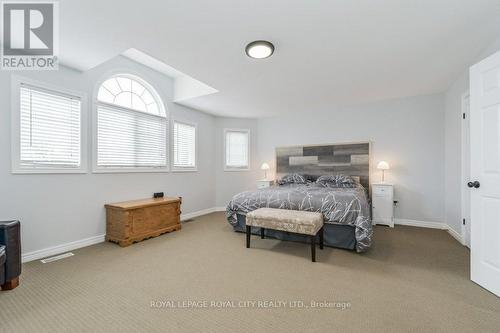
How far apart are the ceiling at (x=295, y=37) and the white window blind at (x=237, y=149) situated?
2385 mm

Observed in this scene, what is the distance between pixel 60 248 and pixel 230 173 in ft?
12.2

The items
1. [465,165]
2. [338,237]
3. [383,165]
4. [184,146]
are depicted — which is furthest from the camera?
[184,146]

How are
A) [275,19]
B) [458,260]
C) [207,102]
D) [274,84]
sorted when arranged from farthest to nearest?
[207,102] < [274,84] < [458,260] < [275,19]

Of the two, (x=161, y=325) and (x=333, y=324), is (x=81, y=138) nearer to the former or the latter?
(x=161, y=325)

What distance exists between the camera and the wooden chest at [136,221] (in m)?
3.12

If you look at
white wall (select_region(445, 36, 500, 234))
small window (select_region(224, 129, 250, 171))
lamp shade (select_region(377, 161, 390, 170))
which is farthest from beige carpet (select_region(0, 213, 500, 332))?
small window (select_region(224, 129, 250, 171))

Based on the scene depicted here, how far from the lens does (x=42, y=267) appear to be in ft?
7.95

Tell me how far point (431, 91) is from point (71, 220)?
250 inches

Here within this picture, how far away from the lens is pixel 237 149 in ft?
19.6

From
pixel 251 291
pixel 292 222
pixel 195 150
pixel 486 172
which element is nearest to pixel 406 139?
pixel 486 172

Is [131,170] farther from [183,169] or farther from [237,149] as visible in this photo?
[237,149]

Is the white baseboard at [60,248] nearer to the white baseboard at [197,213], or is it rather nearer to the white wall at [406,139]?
the white baseboard at [197,213]

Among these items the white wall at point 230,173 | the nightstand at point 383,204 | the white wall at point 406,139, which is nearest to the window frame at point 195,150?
the white wall at point 230,173

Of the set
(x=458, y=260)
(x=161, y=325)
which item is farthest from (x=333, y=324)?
(x=458, y=260)
